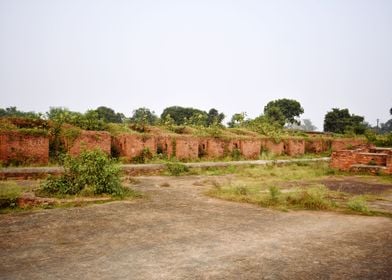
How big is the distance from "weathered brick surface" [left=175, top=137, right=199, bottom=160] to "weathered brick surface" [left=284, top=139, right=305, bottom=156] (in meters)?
7.94

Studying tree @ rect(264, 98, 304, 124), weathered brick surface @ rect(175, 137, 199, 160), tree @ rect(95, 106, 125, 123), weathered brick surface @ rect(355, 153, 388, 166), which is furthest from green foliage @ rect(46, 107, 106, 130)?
tree @ rect(264, 98, 304, 124)

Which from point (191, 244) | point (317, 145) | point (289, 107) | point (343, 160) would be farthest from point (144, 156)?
point (289, 107)

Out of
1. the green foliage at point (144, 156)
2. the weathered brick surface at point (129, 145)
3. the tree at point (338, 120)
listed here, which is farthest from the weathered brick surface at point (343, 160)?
the tree at point (338, 120)

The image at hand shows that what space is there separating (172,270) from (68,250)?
145cm

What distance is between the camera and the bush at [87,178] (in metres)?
8.20

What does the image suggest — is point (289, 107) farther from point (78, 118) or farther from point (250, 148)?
point (78, 118)

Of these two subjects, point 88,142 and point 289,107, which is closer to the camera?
point 88,142

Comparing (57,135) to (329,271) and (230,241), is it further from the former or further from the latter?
(329,271)

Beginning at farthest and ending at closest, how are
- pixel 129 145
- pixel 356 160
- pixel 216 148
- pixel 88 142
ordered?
1. pixel 216 148
2. pixel 129 145
3. pixel 88 142
4. pixel 356 160

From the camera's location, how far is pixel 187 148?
17.9 meters

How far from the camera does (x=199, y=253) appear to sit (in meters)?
4.34

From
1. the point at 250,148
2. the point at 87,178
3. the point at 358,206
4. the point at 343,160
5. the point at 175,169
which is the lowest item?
the point at 358,206

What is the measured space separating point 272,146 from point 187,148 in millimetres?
6991

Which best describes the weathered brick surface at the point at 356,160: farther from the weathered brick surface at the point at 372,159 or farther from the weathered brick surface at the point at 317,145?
the weathered brick surface at the point at 317,145
